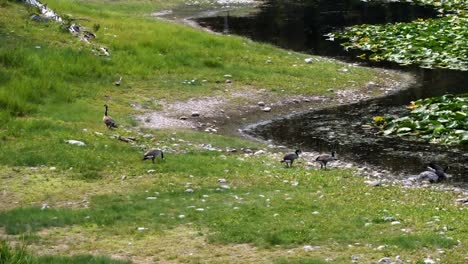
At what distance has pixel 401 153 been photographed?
25.0 meters

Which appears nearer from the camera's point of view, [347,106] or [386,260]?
[386,260]

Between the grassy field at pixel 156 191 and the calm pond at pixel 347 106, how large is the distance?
8.46 ft

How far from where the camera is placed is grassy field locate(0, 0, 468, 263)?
14516 millimetres

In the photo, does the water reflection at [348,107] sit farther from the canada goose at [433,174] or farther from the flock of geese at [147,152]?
the flock of geese at [147,152]

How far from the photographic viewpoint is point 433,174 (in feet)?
69.9

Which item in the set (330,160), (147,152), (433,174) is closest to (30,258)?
(147,152)

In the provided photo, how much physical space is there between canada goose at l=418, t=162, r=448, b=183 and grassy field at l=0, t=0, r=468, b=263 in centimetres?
142

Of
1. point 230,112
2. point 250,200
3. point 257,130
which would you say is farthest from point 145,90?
point 250,200

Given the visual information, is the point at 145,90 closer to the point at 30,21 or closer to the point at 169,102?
the point at 169,102

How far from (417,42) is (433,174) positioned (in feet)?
79.1

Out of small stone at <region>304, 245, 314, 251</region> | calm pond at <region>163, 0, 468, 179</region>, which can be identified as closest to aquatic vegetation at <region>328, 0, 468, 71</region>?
calm pond at <region>163, 0, 468, 179</region>

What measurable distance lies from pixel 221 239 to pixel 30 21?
2491 centimetres

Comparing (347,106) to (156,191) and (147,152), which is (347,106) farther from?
(156,191)

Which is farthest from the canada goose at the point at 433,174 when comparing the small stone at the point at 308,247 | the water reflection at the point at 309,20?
the water reflection at the point at 309,20
